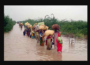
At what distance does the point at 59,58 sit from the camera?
6.86 m

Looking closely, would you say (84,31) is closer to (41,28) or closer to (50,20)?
(50,20)

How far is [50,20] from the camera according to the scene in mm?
20656

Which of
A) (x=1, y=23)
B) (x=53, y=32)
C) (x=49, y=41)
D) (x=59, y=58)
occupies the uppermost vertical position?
(x=1, y=23)

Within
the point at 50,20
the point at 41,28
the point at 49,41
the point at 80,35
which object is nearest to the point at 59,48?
the point at 49,41

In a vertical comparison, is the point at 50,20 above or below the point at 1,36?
above

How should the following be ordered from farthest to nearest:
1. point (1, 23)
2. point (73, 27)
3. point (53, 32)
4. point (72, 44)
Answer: point (73, 27)
point (72, 44)
point (53, 32)
point (1, 23)

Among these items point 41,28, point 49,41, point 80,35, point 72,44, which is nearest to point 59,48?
point 49,41

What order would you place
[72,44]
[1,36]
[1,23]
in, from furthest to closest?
[72,44], [1,23], [1,36]

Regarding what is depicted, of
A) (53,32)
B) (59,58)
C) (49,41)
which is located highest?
(53,32)

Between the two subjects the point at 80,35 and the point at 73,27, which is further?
the point at 73,27

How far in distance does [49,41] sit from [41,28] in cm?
163

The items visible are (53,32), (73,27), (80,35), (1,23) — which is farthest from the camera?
(73,27)

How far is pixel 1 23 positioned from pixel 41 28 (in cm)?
321

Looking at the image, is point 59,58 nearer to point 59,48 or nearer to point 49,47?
point 59,48
